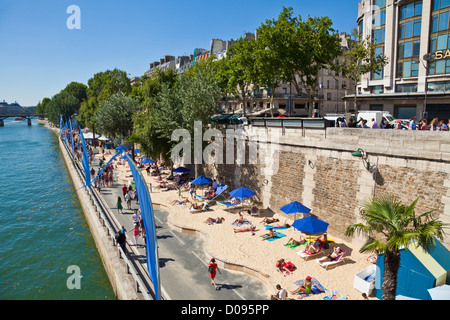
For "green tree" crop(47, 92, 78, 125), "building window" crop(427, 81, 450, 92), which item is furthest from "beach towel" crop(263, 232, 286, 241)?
"green tree" crop(47, 92, 78, 125)

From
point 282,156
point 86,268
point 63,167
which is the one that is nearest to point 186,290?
point 86,268

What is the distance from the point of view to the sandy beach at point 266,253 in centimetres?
1305

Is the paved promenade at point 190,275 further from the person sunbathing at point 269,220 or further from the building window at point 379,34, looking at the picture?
the building window at point 379,34

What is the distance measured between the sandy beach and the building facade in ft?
68.3

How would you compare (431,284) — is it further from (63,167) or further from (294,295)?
(63,167)

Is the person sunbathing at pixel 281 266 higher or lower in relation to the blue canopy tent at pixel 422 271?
lower

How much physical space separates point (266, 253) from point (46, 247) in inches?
570

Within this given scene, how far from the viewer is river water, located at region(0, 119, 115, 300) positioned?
49.9 ft

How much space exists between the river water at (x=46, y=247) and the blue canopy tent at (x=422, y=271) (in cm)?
1248

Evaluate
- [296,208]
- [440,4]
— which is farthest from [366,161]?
[440,4]

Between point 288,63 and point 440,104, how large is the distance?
1810 centimetres

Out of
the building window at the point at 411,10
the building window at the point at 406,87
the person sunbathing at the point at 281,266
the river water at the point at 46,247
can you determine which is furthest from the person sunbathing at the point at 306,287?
the building window at the point at 411,10

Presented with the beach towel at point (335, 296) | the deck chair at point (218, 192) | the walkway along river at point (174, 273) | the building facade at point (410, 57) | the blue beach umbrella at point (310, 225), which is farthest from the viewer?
the building facade at point (410, 57)

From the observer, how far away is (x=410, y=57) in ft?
112
